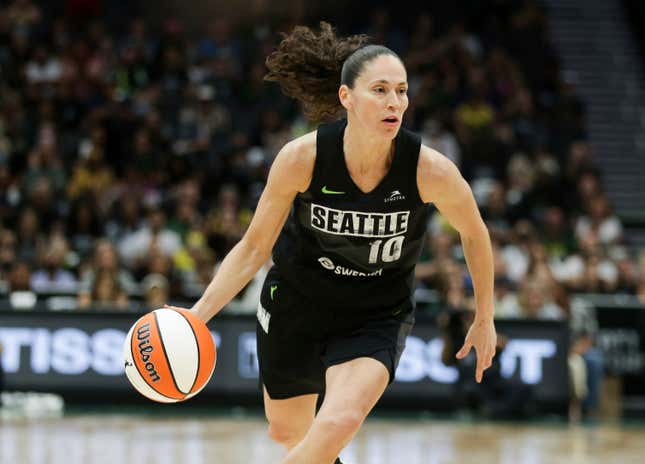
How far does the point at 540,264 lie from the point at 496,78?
6.32 meters

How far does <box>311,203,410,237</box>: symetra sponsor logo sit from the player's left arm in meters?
0.16

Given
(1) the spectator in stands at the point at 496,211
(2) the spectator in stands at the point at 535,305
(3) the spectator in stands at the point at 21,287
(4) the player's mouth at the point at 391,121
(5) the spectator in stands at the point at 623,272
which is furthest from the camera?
(1) the spectator in stands at the point at 496,211

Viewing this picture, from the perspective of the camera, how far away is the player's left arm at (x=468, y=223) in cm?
471

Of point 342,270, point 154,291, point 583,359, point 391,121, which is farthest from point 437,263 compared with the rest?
point 391,121

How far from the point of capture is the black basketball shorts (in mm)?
4852

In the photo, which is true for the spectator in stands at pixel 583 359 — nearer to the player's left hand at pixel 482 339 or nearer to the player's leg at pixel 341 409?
the player's left hand at pixel 482 339

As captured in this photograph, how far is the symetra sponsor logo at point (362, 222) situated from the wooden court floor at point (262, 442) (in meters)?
3.55

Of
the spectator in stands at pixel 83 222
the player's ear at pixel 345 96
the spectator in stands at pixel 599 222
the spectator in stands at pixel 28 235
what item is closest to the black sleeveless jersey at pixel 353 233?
the player's ear at pixel 345 96

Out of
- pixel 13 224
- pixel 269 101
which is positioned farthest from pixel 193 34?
pixel 13 224

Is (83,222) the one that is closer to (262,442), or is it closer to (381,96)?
(262,442)

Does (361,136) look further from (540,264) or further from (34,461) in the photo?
(540,264)

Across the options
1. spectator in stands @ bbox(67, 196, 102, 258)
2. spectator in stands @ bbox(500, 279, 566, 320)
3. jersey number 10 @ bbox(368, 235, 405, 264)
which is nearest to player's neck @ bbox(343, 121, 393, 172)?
jersey number 10 @ bbox(368, 235, 405, 264)

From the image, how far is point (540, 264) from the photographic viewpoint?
495 inches

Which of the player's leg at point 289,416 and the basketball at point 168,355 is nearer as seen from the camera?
the basketball at point 168,355
